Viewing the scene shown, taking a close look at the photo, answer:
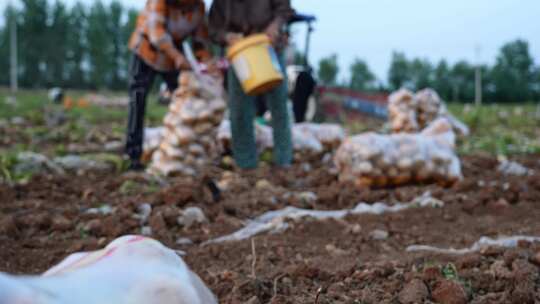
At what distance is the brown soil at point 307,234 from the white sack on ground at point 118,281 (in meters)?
0.52

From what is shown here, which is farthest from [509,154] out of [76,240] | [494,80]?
[494,80]

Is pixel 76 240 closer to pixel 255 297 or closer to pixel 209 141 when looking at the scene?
pixel 255 297

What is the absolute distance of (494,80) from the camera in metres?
38.9

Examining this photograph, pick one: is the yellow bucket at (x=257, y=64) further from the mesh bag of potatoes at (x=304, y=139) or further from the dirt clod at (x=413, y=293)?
the dirt clod at (x=413, y=293)

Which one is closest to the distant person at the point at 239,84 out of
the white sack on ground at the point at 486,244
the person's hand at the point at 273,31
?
the person's hand at the point at 273,31

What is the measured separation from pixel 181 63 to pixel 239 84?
0.63 m

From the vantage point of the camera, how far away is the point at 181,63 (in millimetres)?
4750

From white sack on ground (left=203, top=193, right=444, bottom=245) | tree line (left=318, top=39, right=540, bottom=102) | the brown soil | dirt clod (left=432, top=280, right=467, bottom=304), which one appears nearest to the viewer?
dirt clod (left=432, top=280, right=467, bottom=304)

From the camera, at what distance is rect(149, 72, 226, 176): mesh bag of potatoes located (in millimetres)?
4758

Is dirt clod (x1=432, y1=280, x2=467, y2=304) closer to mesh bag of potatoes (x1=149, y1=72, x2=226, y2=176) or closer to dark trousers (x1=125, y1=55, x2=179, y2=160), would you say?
mesh bag of potatoes (x1=149, y1=72, x2=226, y2=176)

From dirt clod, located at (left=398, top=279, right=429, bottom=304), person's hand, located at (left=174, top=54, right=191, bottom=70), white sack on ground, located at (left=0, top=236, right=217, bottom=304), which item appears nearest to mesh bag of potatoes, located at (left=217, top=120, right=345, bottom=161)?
person's hand, located at (left=174, top=54, right=191, bottom=70)

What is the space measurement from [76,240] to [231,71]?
8.69ft

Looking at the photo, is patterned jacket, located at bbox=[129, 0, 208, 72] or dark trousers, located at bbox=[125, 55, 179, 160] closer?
patterned jacket, located at bbox=[129, 0, 208, 72]

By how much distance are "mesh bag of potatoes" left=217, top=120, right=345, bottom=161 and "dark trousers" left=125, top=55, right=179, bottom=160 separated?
31.6 inches
